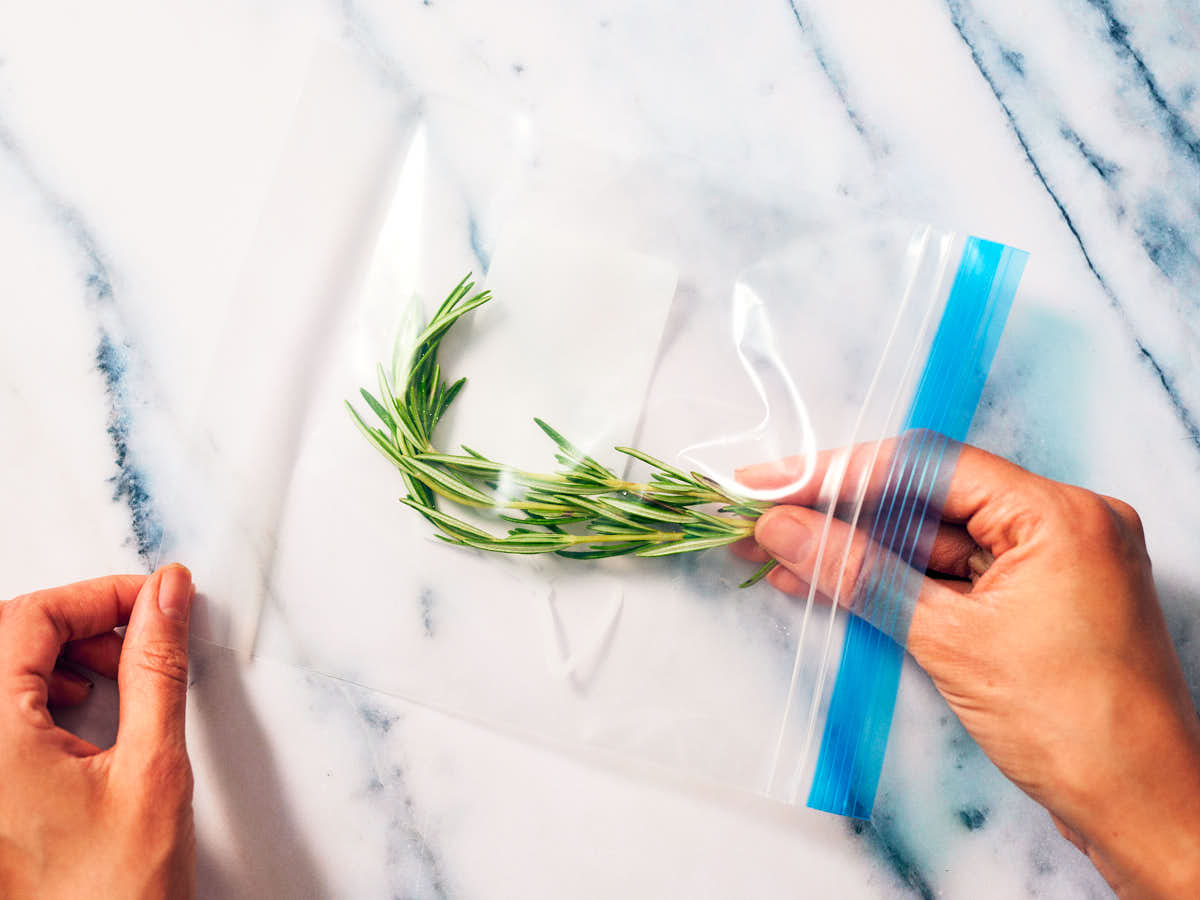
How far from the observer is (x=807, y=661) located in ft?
2.72

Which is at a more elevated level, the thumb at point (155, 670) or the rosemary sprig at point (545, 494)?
the rosemary sprig at point (545, 494)

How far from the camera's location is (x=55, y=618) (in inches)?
31.9

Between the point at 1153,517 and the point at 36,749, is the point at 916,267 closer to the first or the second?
the point at 1153,517

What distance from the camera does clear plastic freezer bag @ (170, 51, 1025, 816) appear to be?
0.83 meters

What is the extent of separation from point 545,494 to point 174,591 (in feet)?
1.21

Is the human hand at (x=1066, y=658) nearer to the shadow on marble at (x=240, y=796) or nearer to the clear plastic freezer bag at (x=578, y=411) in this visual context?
the clear plastic freezer bag at (x=578, y=411)

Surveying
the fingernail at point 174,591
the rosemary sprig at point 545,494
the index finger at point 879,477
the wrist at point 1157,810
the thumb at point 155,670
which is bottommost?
the thumb at point 155,670

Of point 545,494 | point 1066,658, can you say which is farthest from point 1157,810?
point 545,494

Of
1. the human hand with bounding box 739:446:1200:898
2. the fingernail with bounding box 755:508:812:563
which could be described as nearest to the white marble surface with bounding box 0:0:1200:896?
the human hand with bounding box 739:446:1200:898

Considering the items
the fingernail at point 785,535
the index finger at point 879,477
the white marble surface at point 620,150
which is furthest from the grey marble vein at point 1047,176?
the fingernail at point 785,535

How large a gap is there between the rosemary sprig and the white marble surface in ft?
0.71

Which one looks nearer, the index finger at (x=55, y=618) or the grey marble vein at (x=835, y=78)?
the index finger at (x=55, y=618)

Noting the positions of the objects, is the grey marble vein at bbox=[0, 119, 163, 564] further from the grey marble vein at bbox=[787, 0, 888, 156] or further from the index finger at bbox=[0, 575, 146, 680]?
the grey marble vein at bbox=[787, 0, 888, 156]

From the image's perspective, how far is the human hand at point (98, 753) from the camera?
76 cm
